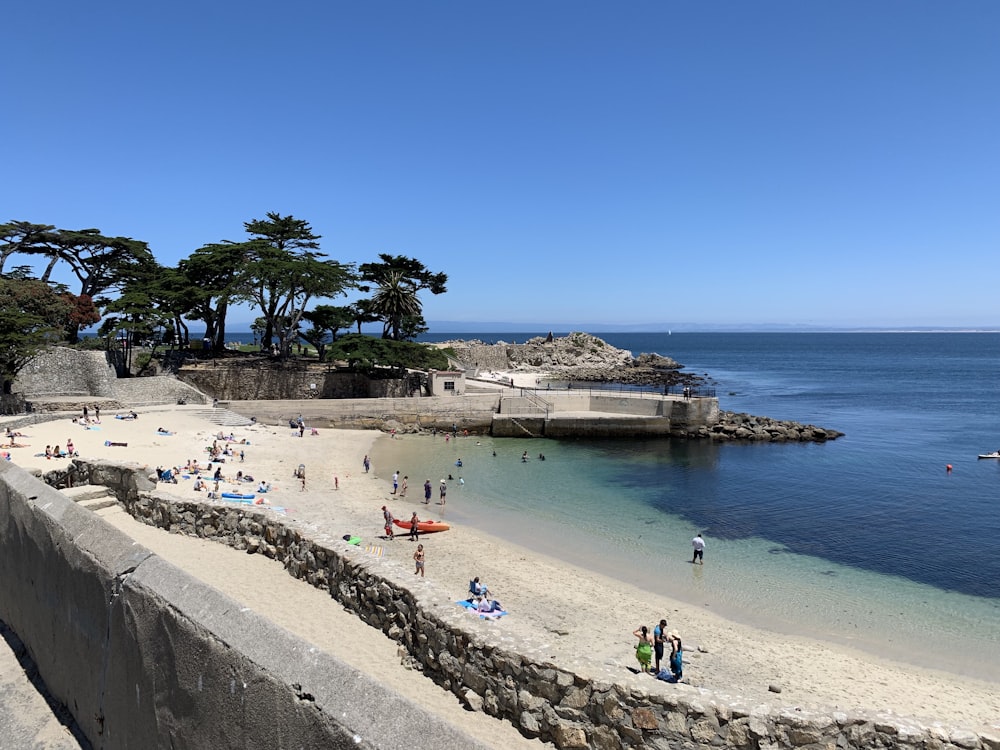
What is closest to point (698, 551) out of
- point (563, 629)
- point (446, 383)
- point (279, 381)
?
point (563, 629)

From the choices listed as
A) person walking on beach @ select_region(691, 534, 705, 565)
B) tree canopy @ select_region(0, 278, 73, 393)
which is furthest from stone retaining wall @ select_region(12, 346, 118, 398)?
person walking on beach @ select_region(691, 534, 705, 565)

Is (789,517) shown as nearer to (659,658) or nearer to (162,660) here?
(659,658)

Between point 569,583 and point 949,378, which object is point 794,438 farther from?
Result: point 949,378

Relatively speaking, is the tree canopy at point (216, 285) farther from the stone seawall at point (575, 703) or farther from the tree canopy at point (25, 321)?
the stone seawall at point (575, 703)

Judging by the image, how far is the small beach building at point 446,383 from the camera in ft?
140

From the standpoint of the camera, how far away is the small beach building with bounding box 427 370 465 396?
4275 centimetres

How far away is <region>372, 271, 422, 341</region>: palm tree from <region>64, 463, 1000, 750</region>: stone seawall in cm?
4030

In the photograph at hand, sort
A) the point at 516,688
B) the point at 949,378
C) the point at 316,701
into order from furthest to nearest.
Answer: the point at 949,378 → the point at 516,688 → the point at 316,701

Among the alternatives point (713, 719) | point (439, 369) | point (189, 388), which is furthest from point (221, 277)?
point (713, 719)

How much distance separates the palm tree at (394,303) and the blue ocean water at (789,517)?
16079 millimetres

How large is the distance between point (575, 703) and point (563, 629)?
17.1 ft

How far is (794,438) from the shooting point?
4050 centimetres

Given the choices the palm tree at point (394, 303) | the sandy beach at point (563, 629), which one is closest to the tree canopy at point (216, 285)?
the palm tree at point (394, 303)

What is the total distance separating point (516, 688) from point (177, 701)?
21.0 feet
